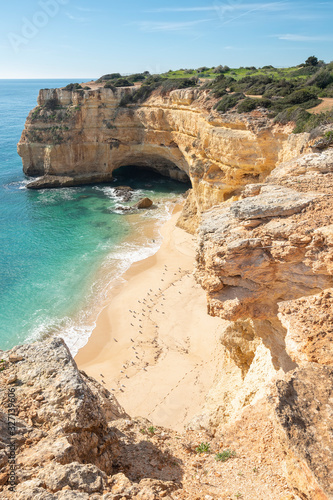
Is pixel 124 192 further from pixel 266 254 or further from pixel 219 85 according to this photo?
pixel 266 254

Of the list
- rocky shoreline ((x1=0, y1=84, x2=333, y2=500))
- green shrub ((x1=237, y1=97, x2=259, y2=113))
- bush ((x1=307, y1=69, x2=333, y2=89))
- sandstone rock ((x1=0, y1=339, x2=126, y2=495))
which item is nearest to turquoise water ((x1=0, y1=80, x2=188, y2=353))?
rocky shoreline ((x1=0, y1=84, x2=333, y2=500))

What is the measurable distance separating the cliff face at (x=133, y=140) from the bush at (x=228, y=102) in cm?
73

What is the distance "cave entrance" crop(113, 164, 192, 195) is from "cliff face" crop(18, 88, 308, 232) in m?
0.33

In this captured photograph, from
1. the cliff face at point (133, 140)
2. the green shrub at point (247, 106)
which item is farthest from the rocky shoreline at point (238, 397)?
the cliff face at point (133, 140)

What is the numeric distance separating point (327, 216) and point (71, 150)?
124 feet

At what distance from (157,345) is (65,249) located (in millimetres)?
14515

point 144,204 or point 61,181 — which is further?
point 61,181

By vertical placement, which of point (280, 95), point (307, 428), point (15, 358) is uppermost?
point (280, 95)

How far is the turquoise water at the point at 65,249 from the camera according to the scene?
19875 mm

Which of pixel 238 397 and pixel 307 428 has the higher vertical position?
pixel 307 428

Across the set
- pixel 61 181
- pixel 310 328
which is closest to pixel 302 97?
pixel 310 328

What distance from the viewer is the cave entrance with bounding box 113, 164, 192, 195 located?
4103 centimetres

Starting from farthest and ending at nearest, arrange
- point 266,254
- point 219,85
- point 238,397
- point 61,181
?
point 61,181
point 219,85
point 238,397
point 266,254

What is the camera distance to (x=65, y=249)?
2764 centimetres
